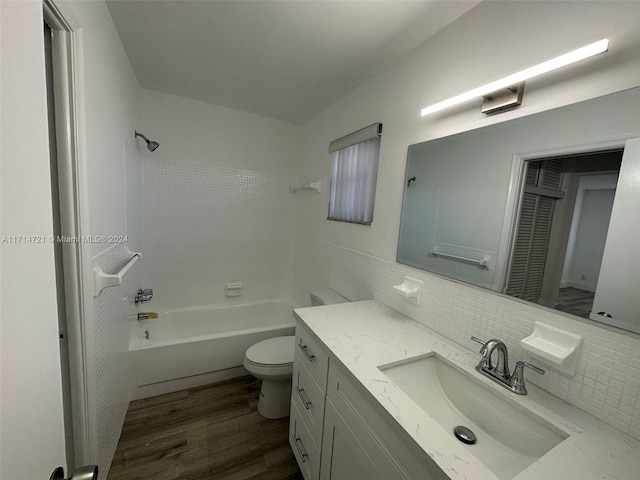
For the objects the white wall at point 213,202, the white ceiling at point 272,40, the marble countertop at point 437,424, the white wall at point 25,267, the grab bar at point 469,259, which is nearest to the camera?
the white wall at point 25,267

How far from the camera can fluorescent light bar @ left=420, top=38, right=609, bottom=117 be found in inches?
29.2

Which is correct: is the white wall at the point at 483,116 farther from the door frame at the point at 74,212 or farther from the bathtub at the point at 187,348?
the door frame at the point at 74,212

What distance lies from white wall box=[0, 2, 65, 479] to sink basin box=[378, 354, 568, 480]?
0.90m

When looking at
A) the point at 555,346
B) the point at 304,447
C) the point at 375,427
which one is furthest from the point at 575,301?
the point at 304,447

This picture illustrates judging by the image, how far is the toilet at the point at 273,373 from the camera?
1708 millimetres

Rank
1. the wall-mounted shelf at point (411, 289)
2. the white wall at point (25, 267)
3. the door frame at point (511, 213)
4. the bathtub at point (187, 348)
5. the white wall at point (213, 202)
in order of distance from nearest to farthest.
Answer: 1. the white wall at point (25, 267)
2. the door frame at point (511, 213)
3. the wall-mounted shelf at point (411, 289)
4. the bathtub at point (187, 348)
5. the white wall at point (213, 202)

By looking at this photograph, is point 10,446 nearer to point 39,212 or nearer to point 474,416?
point 39,212

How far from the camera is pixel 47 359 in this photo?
0.43m

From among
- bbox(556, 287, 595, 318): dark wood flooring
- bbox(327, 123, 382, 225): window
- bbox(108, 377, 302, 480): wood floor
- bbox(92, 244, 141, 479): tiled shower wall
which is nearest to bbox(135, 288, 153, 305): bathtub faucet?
bbox(92, 244, 141, 479): tiled shower wall

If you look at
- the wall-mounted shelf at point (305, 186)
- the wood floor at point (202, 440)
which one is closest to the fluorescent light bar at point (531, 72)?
the wall-mounted shelf at point (305, 186)

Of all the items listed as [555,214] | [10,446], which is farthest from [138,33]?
[555,214]

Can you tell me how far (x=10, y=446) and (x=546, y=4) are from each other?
1.70 meters

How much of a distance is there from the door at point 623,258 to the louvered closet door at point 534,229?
15 centimetres

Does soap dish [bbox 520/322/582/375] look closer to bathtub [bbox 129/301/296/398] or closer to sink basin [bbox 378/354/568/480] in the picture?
sink basin [bbox 378/354/568/480]
